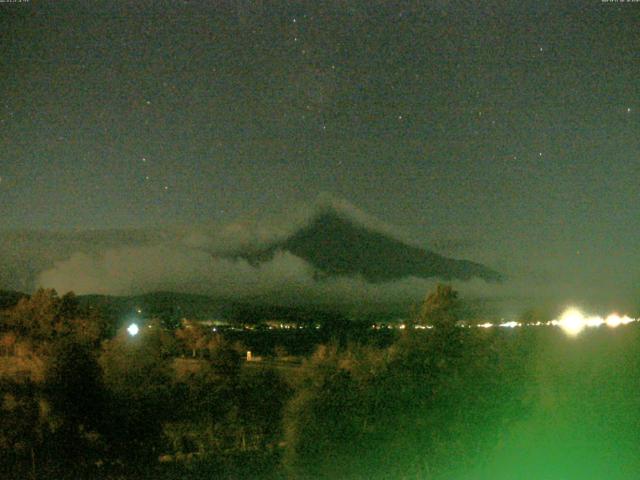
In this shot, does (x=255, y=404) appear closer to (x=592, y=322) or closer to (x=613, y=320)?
(x=592, y=322)

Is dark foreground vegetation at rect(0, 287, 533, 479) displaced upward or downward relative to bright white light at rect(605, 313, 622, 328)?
downward

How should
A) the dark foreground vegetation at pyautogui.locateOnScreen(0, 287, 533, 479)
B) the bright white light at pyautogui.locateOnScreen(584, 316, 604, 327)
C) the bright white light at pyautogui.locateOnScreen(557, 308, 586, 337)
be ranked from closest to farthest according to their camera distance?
the dark foreground vegetation at pyautogui.locateOnScreen(0, 287, 533, 479) < the bright white light at pyautogui.locateOnScreen(557, 308, 586, 337) < the bright white light at pyautogui.locateOnScreen(584, 316, 604, 327)

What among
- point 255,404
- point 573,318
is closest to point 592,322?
point 573,318

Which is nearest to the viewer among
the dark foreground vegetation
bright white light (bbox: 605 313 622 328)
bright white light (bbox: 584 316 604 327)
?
the dark foreground vegetation

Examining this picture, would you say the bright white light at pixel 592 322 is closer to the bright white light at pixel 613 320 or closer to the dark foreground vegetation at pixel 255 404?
the bright white light at pixel 613 320

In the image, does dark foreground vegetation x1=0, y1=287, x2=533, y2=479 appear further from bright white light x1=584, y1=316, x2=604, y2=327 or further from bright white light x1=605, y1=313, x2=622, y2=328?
bright white light x1=605, y1=313, x2=622, y2=328

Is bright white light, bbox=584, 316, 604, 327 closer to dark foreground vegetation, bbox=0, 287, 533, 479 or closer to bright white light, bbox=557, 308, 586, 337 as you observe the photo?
bright white light, bbox=557, 308, 586, 337

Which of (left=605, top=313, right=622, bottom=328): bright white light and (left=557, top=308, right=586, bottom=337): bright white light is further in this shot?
(left=605, top=313, right=622, bottom=328): bright white light

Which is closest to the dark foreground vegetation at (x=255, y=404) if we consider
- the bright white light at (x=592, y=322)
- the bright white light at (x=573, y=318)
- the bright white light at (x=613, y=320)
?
the bright white light at (x=573, y=318)

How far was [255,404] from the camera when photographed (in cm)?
3011

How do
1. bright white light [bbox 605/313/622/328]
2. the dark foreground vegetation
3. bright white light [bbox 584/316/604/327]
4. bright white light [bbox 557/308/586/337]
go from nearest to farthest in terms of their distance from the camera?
the dark foreground vegetation
bright white light [bbox 557/308/586/337]
bright white light [bbox 584/316/604/327]
bright white light [bbox 605/313/622/328]

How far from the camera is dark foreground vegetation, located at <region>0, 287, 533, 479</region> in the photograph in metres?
17.0

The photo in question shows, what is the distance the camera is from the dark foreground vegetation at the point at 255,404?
55.7 ft

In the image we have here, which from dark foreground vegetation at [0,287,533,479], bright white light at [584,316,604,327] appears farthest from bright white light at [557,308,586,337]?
dark foreground vegetation at [0,287,533,479]
